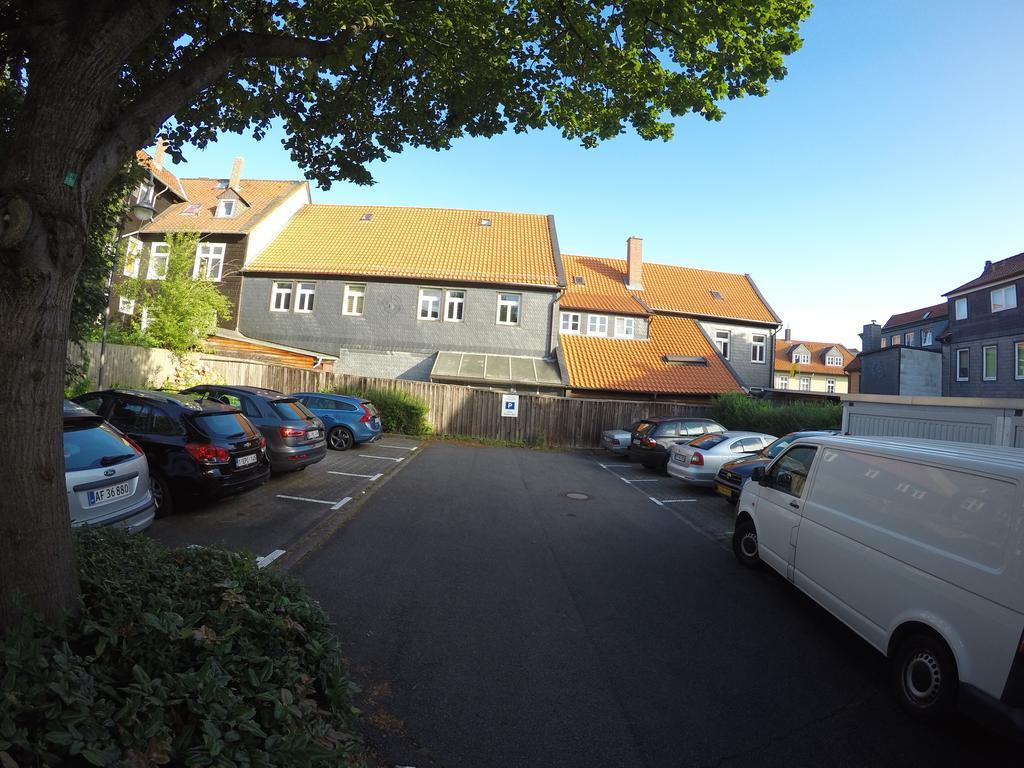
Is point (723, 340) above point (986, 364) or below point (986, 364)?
above

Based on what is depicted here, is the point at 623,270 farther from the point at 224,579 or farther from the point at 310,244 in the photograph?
the point at 224,579

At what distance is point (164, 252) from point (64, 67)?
88.6ft

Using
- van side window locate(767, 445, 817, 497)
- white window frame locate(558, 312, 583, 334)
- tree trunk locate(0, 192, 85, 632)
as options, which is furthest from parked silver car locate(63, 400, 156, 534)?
white window frame locate(558, 312, 583, 334)

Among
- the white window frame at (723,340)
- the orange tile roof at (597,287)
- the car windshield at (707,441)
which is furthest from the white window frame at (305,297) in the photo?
the white window frame at (723,340)

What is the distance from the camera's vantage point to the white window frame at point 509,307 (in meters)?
23.9

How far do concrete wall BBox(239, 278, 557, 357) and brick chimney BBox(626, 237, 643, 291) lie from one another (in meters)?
8.52

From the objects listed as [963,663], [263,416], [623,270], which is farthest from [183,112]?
[623,270]

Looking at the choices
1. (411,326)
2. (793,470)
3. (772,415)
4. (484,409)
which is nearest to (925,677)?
(793,470)

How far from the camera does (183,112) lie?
5.25 metres

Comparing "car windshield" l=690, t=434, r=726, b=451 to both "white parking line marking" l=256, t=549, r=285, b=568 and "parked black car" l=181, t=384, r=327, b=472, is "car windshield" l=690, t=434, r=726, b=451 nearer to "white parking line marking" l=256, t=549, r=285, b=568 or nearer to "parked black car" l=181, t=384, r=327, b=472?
"parked black car" l=181, t=384, r=327, b=472

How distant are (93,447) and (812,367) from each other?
80.2 m

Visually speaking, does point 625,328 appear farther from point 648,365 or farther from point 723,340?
point 723,340

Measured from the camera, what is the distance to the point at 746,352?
30.2 metres

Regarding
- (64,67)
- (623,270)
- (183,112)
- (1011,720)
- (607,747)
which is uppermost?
(623,270)
